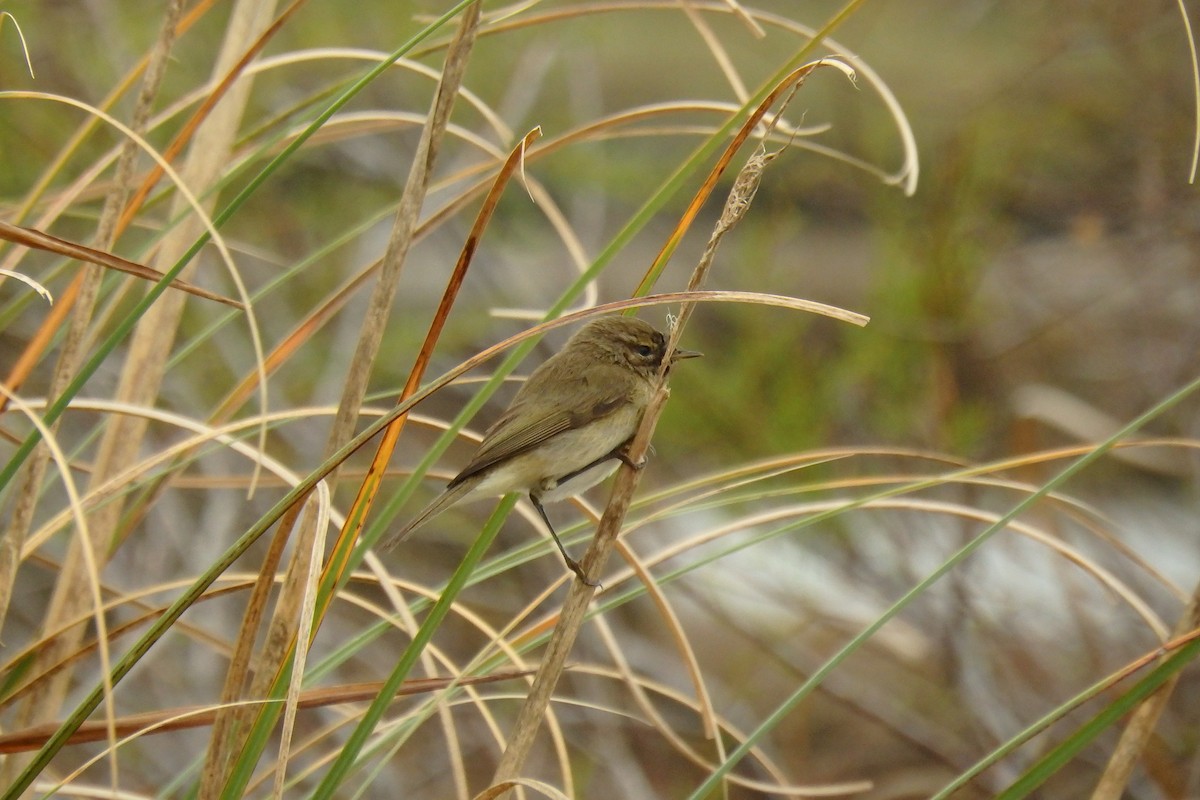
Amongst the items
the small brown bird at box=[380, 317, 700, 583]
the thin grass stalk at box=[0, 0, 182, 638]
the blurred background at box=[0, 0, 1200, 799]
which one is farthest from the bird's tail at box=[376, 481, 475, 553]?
the blurred background at box=[0, 0, 1200, 799]

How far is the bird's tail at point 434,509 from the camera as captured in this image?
7.61 feet

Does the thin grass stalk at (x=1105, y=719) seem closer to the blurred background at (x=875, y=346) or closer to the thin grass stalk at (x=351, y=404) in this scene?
the thin grass stalk at (x=351, y=404)

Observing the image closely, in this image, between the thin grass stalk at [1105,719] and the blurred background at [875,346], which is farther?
the blurred background at [875,346]

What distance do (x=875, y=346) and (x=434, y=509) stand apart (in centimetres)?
292

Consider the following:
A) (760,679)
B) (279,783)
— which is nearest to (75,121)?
(760,679)

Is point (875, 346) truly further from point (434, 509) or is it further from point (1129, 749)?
point (1129, 749)

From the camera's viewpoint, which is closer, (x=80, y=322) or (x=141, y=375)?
(x=80, y=322)

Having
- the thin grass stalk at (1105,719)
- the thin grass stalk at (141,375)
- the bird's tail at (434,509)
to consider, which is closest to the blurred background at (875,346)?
the bird's tail at (434,509)

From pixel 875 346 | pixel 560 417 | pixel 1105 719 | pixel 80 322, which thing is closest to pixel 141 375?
pixel 80 322

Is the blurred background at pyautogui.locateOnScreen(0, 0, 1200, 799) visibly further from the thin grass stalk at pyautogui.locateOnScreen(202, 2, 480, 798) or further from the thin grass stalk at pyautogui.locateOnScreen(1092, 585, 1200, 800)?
the thin grass stalk at pyautogui.locateOnScreen(202, 2, 480, 798)

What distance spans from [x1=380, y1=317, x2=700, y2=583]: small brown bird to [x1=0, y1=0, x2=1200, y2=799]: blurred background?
1761mm

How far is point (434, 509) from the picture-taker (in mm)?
2488

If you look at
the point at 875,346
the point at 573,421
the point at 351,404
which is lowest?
the point at 351,404

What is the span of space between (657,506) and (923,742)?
1.67 meters
